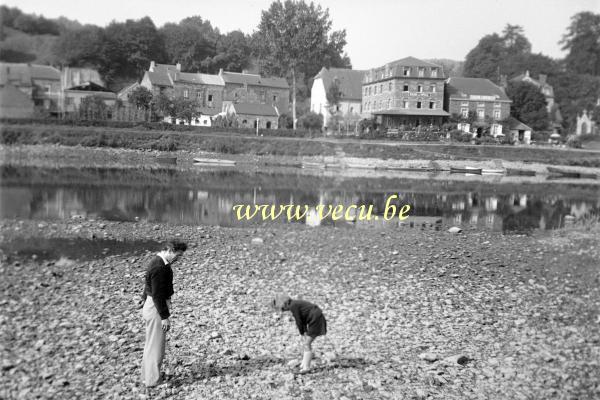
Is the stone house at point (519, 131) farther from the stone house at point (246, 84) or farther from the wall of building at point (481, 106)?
the stone house at point (246, 84)

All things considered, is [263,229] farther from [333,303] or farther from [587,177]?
[587,177]

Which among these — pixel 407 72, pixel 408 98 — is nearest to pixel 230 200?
pixel 407 72

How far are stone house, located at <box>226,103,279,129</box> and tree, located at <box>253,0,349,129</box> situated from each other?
23.6 feet

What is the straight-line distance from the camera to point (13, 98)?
996 cm

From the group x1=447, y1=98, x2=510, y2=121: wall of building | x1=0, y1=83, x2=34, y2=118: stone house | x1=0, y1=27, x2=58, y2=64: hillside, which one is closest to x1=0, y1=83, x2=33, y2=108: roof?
x1=0, y1=83, x2=34, y2=118: stone house

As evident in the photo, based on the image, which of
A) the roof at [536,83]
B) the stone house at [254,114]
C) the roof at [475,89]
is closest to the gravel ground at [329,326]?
the stone house at [254,114]

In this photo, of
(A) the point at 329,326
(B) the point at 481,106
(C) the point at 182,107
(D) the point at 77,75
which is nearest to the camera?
(A) the point at 329,326

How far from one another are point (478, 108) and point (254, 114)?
24.8 m

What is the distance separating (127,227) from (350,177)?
18170mm

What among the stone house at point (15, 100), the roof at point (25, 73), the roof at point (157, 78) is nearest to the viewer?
the roof at point (25, 73)

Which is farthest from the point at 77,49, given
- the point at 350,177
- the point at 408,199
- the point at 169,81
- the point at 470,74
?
the point at 350,177

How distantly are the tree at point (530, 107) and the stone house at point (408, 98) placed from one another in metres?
5.92

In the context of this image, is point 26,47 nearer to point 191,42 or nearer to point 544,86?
point 191,42

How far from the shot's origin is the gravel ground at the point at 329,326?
5.46 metres
